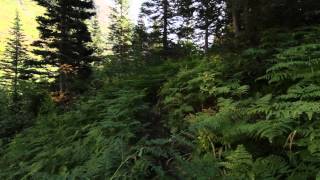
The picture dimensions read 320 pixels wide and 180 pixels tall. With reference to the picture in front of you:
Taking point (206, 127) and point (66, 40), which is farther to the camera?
point (66, 40)

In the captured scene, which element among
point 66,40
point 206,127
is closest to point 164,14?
point 66,40

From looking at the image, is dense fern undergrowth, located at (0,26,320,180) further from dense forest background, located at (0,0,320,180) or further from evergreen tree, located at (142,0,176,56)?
evergreen tree, located at (142,0,176,56)

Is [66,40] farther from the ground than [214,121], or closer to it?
farther from the ground

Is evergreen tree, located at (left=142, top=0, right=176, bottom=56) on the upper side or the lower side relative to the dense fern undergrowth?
upper

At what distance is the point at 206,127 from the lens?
6.95 meters

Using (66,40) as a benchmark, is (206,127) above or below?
below

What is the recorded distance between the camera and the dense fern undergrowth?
5.53 m

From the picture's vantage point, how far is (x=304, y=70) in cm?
739

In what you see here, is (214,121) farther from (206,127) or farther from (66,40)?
(66,40)

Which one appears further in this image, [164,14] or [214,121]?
[164,14]

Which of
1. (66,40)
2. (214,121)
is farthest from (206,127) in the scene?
(66,40)

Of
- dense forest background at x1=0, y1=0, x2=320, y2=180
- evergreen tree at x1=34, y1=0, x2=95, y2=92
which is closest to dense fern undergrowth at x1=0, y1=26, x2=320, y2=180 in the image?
dense forest background at x1=0, y1=0, x2=320, y2=180

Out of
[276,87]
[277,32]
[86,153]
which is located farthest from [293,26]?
[86,153]

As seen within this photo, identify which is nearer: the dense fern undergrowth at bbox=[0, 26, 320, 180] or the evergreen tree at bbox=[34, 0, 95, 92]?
the dense fern undergrowth at bbox=[0, 26, 320, 180]
